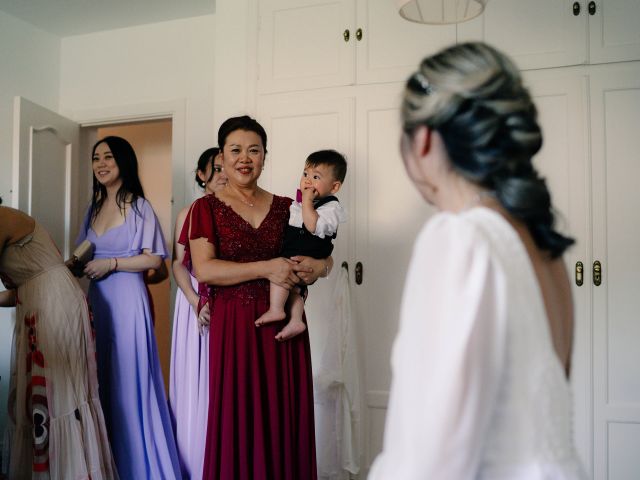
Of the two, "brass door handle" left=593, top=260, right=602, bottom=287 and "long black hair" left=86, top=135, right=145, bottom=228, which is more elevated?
"long black hair" left=86, top=135, right=145, bottom=228

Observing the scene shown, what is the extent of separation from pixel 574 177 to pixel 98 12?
9.46 feet

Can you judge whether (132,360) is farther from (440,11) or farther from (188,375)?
(440,11)

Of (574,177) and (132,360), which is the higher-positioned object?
(574,177)

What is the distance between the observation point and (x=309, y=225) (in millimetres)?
2053

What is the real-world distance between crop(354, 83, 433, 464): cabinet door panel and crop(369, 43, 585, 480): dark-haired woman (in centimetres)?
202

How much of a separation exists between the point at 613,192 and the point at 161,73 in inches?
107

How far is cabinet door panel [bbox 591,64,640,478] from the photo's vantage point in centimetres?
263

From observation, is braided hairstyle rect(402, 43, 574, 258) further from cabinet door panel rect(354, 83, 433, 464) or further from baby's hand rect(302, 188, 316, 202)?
cabinet door panel rect(354, 83, 433, 464)

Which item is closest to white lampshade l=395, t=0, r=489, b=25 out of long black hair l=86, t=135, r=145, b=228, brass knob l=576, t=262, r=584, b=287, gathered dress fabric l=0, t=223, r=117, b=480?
brass knob l=576, t=262, r=584, b=287

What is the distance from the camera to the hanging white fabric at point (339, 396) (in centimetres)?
275

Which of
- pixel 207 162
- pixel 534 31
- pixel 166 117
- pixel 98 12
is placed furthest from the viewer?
pixel 166 117

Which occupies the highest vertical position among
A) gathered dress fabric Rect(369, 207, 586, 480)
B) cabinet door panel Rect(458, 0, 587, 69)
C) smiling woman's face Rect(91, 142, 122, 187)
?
cabinet door panel Rect(458, 0, 587, 69)

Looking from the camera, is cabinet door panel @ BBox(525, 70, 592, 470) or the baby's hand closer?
the baby's hand

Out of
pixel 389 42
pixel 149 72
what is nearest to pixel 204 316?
pixel 389 42
